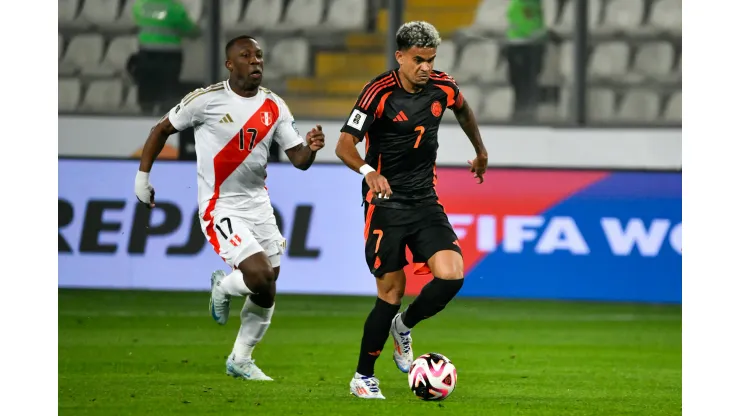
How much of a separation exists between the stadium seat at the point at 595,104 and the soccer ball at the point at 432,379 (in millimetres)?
7393

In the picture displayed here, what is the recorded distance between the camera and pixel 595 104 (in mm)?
13867

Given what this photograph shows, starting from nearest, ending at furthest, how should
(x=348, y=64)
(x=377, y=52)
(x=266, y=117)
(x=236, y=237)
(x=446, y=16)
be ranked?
(x=236, y=237) < (x=266, y=117) < (x=377, y=52) < (x=348, y=64) < (x=446, y=16)

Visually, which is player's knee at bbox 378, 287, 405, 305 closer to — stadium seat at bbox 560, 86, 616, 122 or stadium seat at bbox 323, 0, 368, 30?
stadium seat at bbox 560, 86, 616, 122

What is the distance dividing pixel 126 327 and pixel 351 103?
484 cm

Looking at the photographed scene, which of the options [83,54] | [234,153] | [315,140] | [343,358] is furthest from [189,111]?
[83,54]

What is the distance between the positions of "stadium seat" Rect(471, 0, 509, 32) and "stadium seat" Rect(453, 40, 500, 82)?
164mm

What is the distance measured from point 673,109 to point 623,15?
45.7 inches

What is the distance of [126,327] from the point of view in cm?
1011

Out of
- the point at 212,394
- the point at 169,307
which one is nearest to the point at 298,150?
the point at 212,394

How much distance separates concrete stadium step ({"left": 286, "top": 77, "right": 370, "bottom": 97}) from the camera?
46.6ft

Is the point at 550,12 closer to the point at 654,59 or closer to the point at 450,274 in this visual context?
the point at 654,59

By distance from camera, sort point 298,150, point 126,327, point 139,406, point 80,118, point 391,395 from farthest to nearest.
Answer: point 80,118 → point 126,327 → point 298,150 → point 391,395 → point 139,406

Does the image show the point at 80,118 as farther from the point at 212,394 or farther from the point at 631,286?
the point at 212,394

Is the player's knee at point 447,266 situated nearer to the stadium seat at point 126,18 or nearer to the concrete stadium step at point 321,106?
the concrete stadium step at point 321,106
